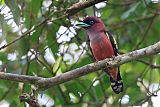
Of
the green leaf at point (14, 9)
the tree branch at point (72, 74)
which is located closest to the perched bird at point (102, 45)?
the green leaf at point (14, 9)

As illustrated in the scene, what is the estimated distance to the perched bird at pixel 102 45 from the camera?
5.47m

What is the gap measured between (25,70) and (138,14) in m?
1.95

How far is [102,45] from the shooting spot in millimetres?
5504

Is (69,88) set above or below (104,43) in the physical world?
below

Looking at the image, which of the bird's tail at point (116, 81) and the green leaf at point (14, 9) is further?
the bird's tail at point (116, 81)

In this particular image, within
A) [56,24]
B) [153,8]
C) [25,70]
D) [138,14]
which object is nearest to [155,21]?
[138,14]

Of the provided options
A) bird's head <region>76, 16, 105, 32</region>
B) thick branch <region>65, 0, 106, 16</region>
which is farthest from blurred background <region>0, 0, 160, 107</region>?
thick branch <region>65, 0, 106, 16</region>

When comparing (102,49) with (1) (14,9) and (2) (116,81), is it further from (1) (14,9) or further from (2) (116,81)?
(1) (14,9)

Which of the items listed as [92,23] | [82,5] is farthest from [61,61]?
[82,5]

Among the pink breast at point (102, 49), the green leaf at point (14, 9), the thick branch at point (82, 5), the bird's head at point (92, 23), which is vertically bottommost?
the pink breast at point (102, 49)

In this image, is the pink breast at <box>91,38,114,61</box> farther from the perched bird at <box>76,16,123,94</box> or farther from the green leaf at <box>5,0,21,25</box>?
the green leaf at <box>5,0,21,25</box>

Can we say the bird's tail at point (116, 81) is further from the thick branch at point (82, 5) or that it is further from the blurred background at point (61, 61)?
the thick branch at point (82, 5)

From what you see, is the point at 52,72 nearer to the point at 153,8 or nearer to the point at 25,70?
the point at 25,70

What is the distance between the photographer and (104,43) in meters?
5.52
